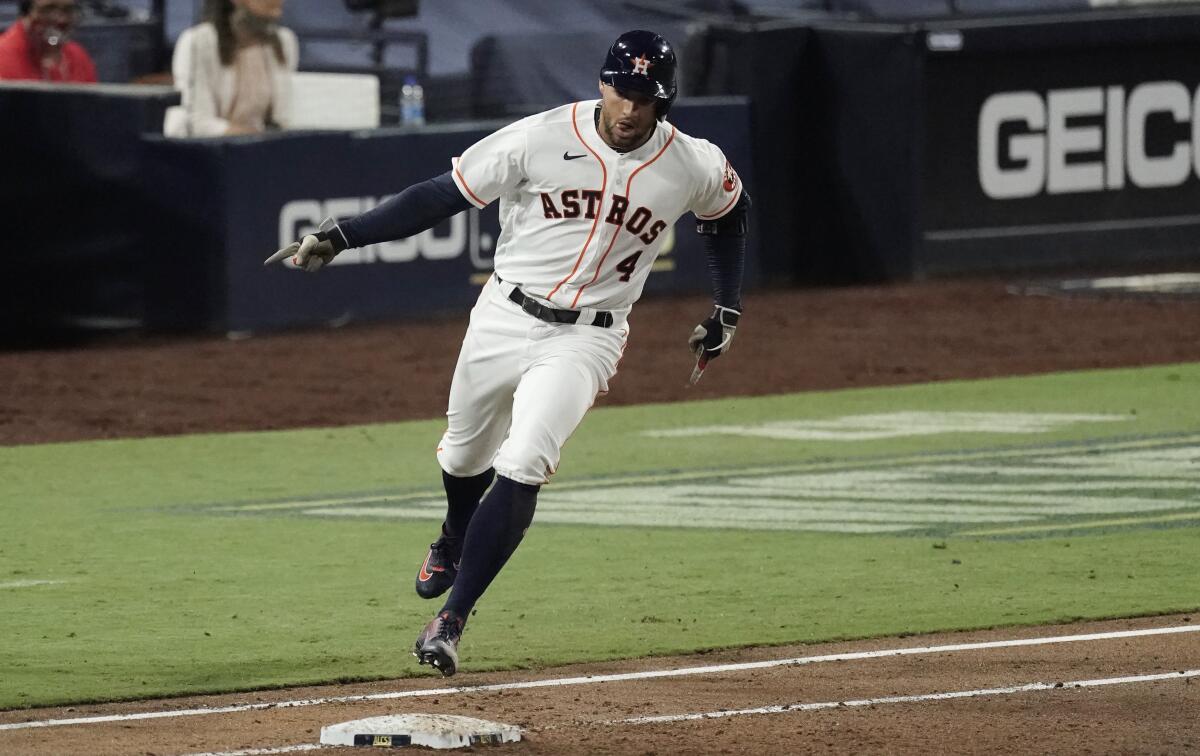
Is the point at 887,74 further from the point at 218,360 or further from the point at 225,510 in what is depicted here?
the point at 225,510

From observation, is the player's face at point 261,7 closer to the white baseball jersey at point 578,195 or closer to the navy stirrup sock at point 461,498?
the navy stirrup sock at point 461,498

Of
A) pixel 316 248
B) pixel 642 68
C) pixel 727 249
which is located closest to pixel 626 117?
pixel 642 68

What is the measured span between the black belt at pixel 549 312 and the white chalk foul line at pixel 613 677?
3.40 feet

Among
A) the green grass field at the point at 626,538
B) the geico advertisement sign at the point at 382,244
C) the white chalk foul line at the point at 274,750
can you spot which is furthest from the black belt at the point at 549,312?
the geico advertisement sign at the point at 382,244

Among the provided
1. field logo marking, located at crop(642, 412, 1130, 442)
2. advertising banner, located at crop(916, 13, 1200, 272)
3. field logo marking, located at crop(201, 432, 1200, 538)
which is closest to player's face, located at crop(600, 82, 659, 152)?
field logo marking, located at crop(201, 432, 1200, 538)

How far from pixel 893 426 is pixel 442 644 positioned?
6722mm

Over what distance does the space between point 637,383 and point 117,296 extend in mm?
3501

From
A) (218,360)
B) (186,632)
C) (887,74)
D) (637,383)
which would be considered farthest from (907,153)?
(186,632)

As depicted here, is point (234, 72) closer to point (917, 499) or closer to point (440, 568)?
point (917, 499)

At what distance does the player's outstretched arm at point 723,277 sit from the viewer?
25.0 ft

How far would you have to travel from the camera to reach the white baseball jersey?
715 cm

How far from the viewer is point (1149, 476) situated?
37.1 ft

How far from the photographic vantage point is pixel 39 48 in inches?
616

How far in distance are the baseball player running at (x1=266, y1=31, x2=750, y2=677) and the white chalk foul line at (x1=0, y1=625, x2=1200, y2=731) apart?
13.4 inches
